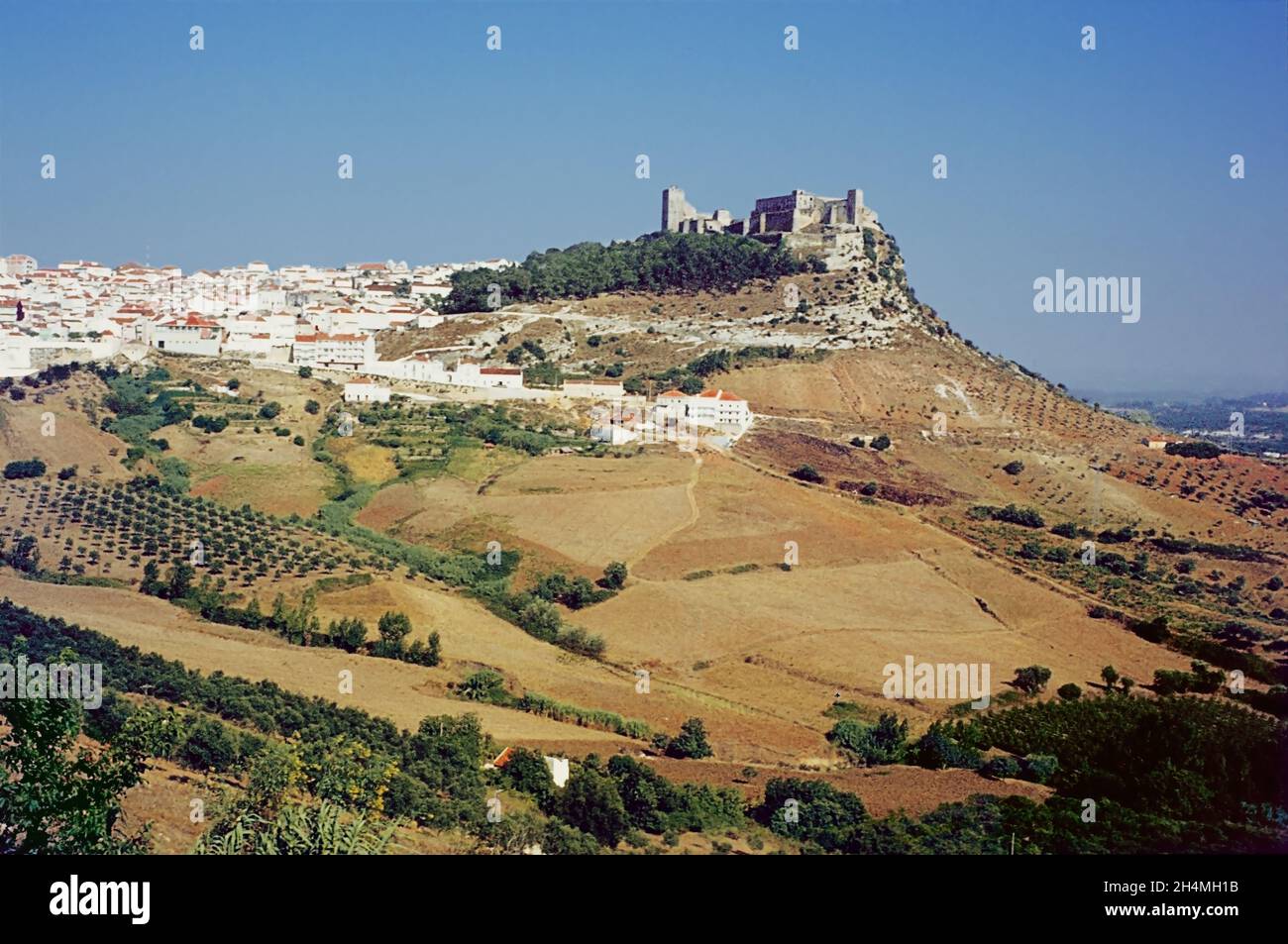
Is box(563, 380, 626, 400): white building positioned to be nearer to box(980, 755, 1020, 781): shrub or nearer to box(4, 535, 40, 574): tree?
box(4, 535, 40, 574): tree

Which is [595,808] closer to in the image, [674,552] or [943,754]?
[943,754]

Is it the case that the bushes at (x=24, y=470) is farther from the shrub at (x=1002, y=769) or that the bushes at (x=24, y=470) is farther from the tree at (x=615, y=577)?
the shrub at (x=1002, y=769)

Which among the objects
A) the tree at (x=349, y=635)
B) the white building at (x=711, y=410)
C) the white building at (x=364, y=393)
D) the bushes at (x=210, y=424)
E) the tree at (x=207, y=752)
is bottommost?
the tree at (x=207, y=752)

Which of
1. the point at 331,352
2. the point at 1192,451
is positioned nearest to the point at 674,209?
the point at 331,352

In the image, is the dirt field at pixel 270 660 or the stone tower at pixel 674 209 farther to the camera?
the stone tower at pixel 674 209

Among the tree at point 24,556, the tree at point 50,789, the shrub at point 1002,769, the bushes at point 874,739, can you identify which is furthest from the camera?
the tree at point 24,556

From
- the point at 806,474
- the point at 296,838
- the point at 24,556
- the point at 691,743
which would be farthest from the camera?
the point at 806,474

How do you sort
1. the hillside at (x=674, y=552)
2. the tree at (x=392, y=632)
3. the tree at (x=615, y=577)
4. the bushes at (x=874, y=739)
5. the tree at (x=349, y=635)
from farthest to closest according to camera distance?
the tree at (x=615, y=577) → the tree at (x=349, y=635) → the tree at (x=392, y=632) → the hillside at (x=674, y=552) → the bushes at (x=874, y=739)

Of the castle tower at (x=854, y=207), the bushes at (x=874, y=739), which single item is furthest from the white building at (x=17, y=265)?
the bushes at (x=874, y=739)
